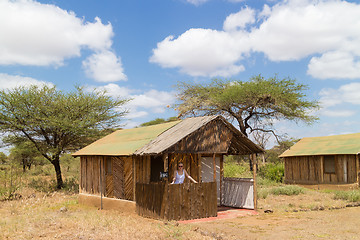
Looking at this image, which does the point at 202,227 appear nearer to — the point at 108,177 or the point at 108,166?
the point at 108,177

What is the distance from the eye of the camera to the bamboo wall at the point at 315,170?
2361 cm

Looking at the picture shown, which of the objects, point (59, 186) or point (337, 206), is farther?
point (59, 186)

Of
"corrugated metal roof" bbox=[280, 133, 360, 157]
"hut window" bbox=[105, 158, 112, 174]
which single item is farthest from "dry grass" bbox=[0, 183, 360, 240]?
"corrugated metal roof" bbox=[280, 133, 360, 157]

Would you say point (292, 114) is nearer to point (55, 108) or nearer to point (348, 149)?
point (348, 149)

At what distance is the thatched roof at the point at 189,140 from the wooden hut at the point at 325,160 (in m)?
11.5

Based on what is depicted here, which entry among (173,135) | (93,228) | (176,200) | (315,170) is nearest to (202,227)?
(176,200)

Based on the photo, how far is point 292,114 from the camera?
106ft

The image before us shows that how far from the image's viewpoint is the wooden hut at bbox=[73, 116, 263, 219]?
12328 mm

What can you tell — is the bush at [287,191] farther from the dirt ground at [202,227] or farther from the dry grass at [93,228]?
the dry grass at [93,228]

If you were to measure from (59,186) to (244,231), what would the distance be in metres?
17.9

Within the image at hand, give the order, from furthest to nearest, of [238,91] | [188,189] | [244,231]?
[238,91] < [188,189] < [244,231]

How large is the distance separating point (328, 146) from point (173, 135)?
16.5 m

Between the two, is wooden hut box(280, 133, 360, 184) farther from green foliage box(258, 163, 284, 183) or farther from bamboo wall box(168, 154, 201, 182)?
bamboo wall box(168, 154, 201, 182)

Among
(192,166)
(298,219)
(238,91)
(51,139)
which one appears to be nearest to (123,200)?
(192,166)
